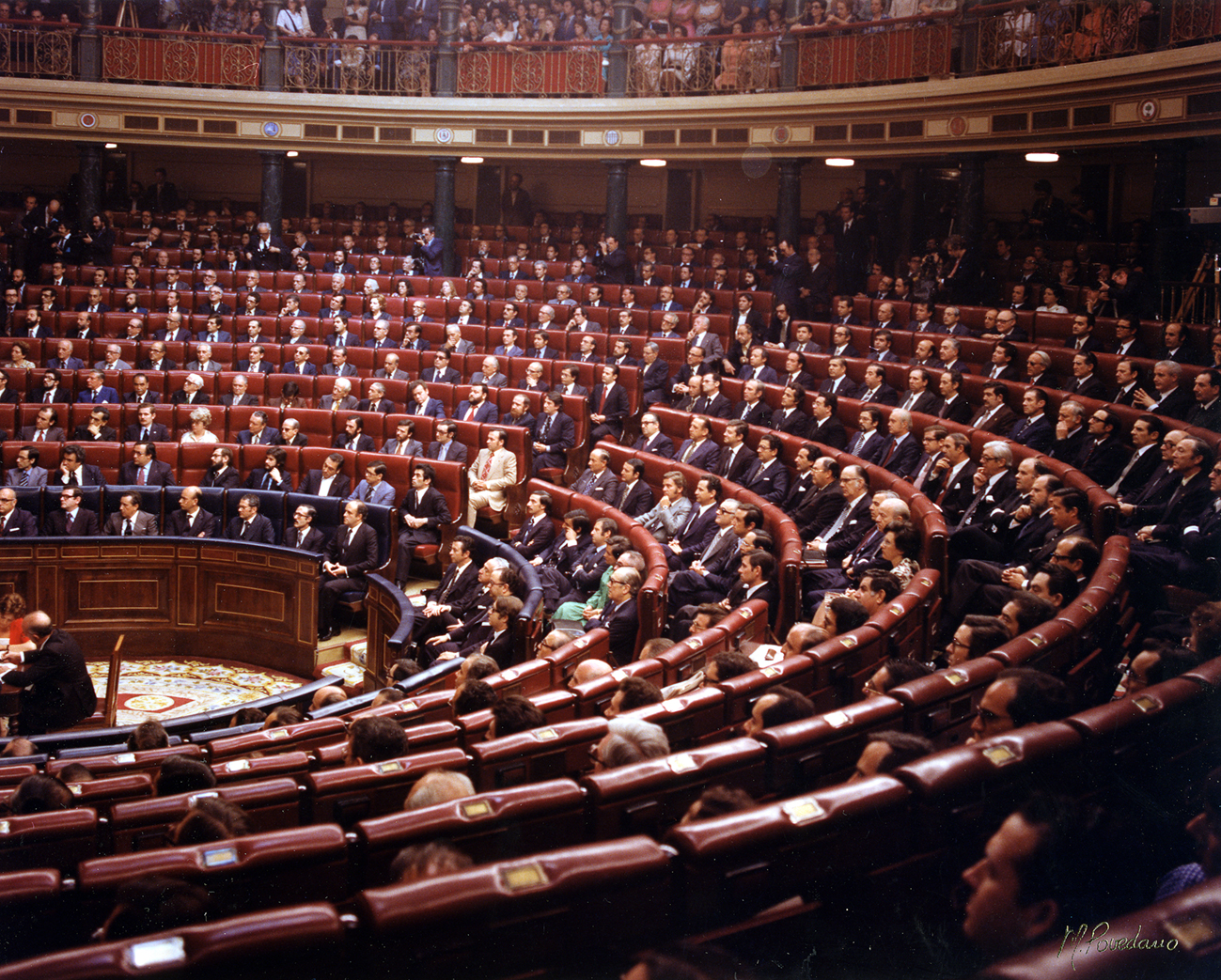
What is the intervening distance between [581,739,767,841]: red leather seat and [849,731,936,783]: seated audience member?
0.25 m

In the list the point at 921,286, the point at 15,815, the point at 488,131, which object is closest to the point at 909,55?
the point at 921,286

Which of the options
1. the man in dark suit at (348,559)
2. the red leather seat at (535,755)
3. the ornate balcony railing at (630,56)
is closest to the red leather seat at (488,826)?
the red leather seat at (535,755)

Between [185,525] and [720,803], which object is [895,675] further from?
[185,525]

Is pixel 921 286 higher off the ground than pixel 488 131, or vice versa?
pixel 488 131

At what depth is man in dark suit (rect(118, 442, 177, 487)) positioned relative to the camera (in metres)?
7.53

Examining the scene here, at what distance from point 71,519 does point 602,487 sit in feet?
10.6

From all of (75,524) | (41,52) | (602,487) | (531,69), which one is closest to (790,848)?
(602,487)

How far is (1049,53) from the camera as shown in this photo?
7.95m

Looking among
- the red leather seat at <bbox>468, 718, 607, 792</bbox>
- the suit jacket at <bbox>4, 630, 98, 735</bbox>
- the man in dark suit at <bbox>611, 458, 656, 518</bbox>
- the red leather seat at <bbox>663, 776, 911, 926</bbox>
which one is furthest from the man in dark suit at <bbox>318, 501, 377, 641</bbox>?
the red leather seat at <bbox>663, 776, 911, 926</bbox>

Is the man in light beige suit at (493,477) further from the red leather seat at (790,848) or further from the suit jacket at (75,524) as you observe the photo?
the red leather seat at (790,848)

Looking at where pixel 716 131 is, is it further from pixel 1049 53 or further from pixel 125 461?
pixel 125 461

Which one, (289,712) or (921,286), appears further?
(921,286)

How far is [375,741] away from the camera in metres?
3.11

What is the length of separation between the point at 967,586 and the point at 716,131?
272 inches
